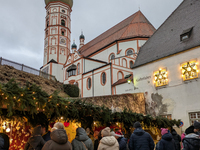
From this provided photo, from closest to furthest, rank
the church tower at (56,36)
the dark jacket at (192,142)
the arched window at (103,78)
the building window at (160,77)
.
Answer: the dark jacket at (192,142), the building window at (160,77), the arched window at (103,78), the church tower at (56,36)

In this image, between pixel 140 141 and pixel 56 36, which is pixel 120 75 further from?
pixel 140 141

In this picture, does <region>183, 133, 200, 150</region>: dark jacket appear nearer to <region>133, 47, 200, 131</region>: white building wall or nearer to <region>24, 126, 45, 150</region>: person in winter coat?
<region>24, 126, 45, 150</region>: person in winter coat

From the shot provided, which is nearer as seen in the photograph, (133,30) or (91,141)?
(91,141)

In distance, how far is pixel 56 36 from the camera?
44.2 metres

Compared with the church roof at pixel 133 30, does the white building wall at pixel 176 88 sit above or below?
below

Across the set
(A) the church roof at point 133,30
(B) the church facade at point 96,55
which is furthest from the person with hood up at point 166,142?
(A) the church roof at point 133,30

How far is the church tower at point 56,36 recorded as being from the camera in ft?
140

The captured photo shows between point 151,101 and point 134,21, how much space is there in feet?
70.6

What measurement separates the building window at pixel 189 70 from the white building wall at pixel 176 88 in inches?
11.5

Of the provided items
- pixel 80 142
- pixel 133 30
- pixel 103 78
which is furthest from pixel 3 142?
pixel 133 30

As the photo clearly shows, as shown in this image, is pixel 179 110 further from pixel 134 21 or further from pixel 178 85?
pixel 134 21

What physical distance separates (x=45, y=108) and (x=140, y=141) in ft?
9.05

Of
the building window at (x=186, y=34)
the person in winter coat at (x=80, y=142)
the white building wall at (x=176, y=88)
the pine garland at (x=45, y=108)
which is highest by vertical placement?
the building window at (x=186, y=34)

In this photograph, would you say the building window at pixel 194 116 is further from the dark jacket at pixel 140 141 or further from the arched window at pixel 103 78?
the arched window at pixel 103 78
